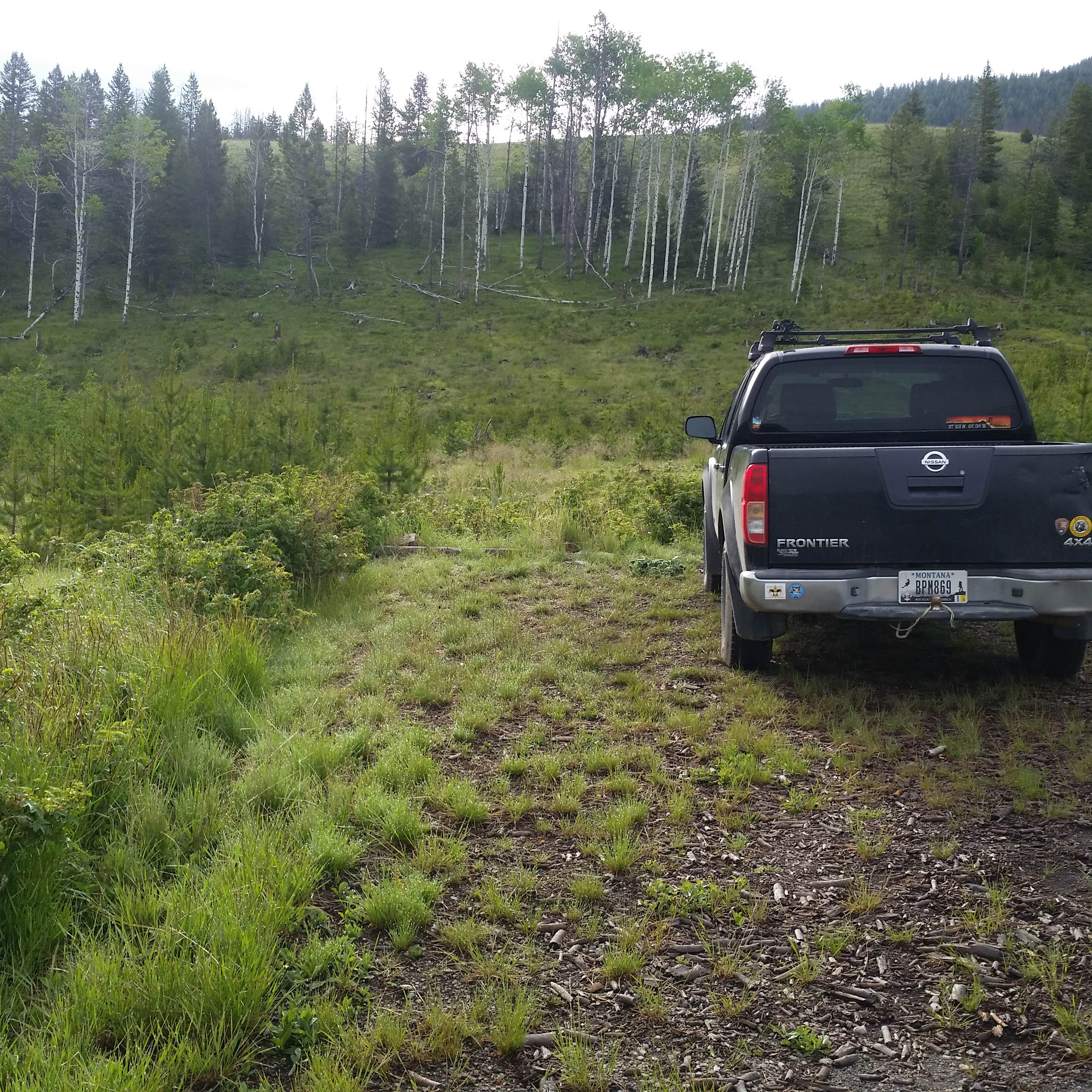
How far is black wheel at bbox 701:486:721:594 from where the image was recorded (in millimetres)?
7223

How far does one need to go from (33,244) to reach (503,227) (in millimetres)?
32971

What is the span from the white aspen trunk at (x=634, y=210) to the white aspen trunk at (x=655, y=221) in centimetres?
105

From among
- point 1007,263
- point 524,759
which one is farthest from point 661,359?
point 524,759

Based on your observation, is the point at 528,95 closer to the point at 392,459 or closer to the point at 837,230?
the point at 837,230

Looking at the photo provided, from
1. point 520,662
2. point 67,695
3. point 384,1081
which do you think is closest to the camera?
point 384,1081

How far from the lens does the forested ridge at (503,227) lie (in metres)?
41.9

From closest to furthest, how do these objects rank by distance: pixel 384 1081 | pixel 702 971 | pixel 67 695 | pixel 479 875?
pixel 384 1081
pixel 702 971
pixel 479 875
pixel 67 695

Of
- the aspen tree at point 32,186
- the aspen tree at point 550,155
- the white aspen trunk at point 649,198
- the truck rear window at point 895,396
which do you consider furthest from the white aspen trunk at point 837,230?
the truck rear window at point 895,396

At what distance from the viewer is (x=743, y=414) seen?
18.6 feet

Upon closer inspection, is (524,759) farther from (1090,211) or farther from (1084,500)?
(1090,211)

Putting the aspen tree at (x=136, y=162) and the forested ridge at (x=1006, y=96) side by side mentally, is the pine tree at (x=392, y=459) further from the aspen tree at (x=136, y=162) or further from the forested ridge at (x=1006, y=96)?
the forested ridge at (x=1006, y=96)

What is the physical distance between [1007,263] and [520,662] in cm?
5577

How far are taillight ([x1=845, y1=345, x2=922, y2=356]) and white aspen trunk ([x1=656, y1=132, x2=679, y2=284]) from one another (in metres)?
43.6

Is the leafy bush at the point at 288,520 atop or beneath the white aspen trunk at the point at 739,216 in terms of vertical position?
beneath
